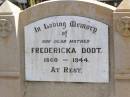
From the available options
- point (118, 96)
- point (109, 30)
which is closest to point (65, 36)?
point (109, 30)

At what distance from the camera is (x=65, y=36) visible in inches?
276

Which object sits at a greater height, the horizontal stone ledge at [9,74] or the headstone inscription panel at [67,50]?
the headstone inscription panel at [67,50]

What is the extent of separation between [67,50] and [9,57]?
887 mm

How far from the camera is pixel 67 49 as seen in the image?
22.9 ft

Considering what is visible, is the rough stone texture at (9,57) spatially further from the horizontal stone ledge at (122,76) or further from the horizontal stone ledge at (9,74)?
the horizontal stone ledge at (122,76)

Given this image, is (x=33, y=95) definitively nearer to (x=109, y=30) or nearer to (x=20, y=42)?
(x=20, y=42)

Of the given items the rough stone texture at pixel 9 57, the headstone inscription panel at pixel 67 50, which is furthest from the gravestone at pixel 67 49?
the rough stone texture at pixel 9 57

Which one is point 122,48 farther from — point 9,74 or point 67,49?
point 9,74

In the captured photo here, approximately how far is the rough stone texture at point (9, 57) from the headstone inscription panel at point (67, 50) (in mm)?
165

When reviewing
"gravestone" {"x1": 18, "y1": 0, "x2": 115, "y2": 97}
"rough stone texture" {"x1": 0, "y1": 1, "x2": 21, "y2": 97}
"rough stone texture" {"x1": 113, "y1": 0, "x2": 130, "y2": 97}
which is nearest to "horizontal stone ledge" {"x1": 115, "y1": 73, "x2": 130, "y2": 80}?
"rough stone texture" {"x1": 113, "y1": 0, "x2": 130, "y2": 97}

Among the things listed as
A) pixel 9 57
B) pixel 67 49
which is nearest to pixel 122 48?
pixel 67 49

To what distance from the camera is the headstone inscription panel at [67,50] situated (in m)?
6.86

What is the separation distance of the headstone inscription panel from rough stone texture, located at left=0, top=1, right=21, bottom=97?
165mm

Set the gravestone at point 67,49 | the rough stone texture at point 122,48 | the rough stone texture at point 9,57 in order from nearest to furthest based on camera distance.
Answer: the rough stone texture at point 122,48, the gravestone at point 67,49, the rough stone texture at point 9,57
